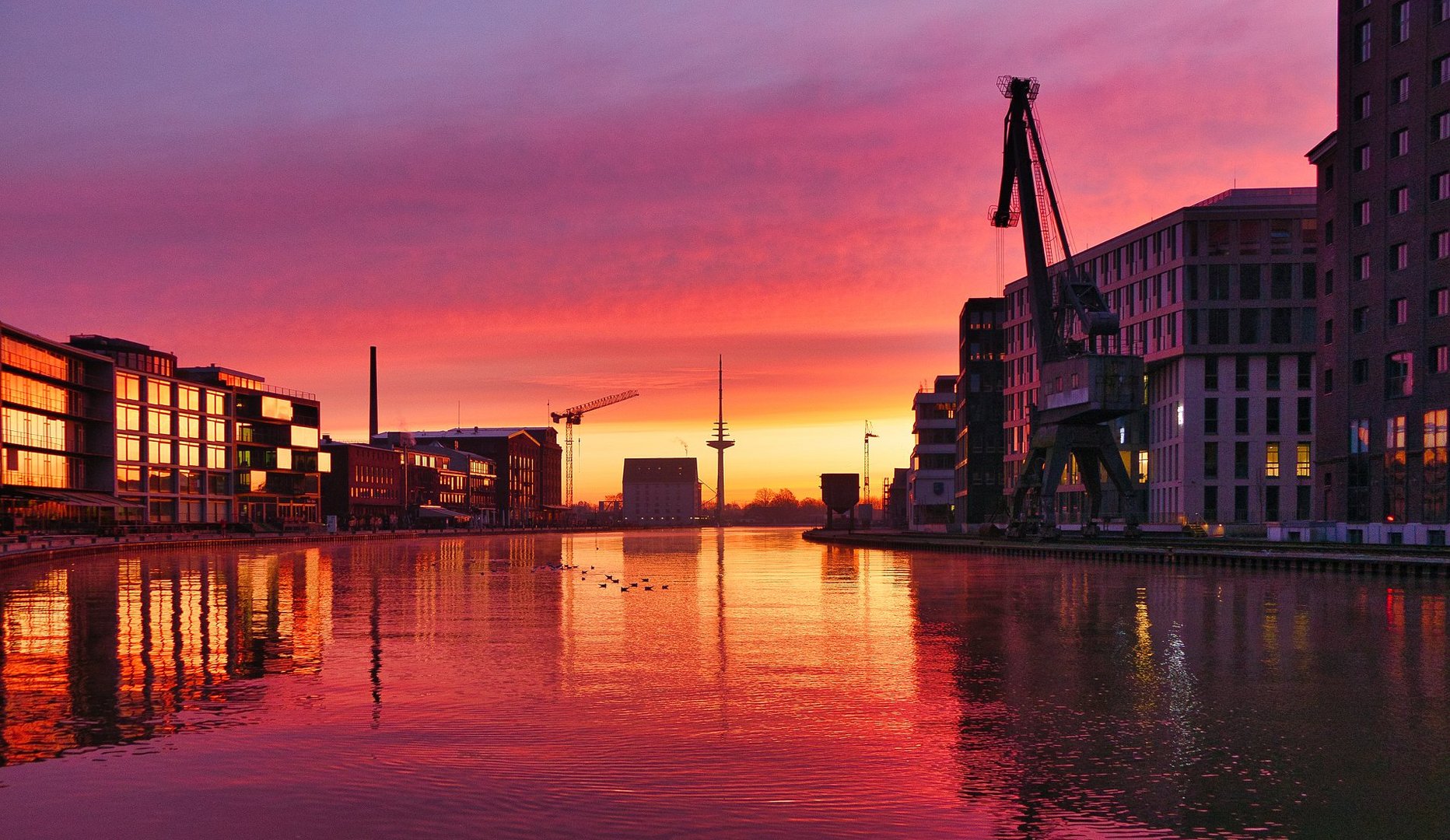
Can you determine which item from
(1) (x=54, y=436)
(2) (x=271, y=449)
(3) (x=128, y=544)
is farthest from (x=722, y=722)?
(2) (x=271, y=449)

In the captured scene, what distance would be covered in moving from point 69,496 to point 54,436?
13126mm

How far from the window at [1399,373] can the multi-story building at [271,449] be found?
387 ft

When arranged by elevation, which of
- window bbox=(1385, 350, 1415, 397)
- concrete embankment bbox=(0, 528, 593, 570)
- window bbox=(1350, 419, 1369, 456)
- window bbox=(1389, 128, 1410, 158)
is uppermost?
Result: window bbox=(1389, 128, 1410, 158)

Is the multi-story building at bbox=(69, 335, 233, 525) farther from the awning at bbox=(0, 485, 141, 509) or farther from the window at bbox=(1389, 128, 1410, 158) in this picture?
the window at bbox=(1389, 128, 1410, 158)

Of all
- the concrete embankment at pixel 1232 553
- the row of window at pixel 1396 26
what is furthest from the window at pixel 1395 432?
the row of window at pixel 1396 26

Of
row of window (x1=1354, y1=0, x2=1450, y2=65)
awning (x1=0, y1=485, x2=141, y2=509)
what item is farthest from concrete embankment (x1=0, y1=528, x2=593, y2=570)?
row of window (x1=1354, y1=0, x2=1450, y2=65)

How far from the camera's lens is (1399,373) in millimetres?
85375

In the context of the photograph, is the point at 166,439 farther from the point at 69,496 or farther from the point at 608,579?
the point at 608,579

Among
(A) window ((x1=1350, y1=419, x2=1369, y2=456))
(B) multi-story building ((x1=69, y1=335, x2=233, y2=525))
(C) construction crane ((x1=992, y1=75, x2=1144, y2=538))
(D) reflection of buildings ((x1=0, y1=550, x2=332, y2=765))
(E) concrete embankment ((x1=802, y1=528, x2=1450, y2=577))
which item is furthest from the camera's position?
(B) multi-story building ((x1=69, y1=335, x2=233, y2=525))

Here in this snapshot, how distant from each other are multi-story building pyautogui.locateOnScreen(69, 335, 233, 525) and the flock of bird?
8411 centimetres

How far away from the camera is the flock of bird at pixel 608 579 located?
143ft

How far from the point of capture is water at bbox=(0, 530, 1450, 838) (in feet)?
36.2

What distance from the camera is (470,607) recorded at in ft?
111

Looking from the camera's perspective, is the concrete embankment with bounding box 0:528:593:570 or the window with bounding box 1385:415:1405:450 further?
the window with bounding box 1385:415:1405:450
